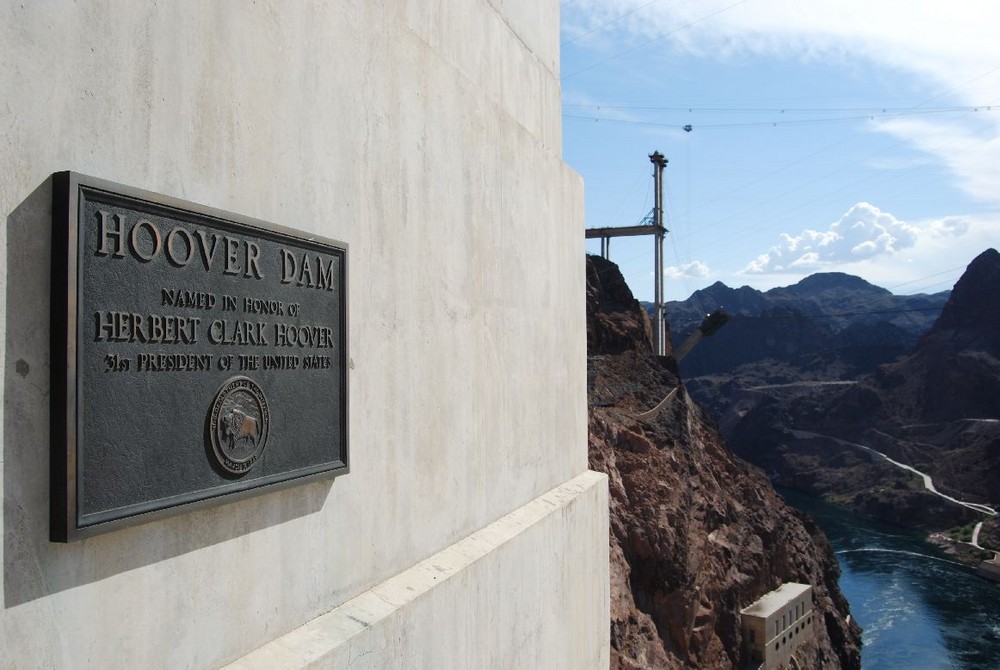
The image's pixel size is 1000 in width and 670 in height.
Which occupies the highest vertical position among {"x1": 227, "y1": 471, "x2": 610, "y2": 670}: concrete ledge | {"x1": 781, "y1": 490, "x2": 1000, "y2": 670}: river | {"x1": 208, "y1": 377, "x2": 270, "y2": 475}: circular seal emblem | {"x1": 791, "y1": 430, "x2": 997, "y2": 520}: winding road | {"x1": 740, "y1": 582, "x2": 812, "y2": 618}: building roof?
{"x1": 208, "y1": 377, "x2": 270, "y2": 475}: circular seal emblem

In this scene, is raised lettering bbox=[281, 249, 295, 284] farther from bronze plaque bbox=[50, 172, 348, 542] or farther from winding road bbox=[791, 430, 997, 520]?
winding road bbox=[791, 430, 997, 520]

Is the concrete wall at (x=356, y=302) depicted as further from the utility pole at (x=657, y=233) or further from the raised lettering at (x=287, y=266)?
the utility pole at (x=657, y=233)

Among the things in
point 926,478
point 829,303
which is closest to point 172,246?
point 926,478

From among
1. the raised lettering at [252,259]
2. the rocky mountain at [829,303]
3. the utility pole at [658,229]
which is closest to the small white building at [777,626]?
the utility pole at [658,229]

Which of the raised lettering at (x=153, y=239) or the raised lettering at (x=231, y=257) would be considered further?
the raised lettering at (x=231, y=257)

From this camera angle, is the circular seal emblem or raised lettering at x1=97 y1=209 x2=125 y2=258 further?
the circular seal emblem

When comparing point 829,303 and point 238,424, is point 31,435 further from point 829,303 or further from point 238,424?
point 829,303

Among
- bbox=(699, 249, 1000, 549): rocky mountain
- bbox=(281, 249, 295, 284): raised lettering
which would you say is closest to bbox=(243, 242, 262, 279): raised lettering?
bbox=(281, 249, 295, 284): raised lettering
